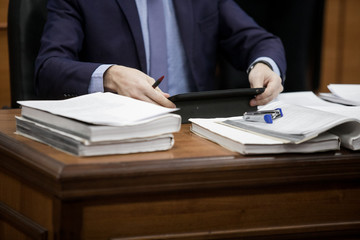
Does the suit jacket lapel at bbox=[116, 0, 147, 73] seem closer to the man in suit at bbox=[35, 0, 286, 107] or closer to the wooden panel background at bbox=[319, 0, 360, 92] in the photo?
the man in suit at bbox=[35, 0, 286, 107]

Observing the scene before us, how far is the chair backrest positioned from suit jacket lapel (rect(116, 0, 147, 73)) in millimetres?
269

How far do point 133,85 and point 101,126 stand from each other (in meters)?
0.42

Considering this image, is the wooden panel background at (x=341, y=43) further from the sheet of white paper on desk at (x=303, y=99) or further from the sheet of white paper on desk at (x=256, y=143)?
the sheet of white paper on desk at (x=256, y=143)

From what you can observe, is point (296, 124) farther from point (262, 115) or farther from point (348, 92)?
point (348, 92)

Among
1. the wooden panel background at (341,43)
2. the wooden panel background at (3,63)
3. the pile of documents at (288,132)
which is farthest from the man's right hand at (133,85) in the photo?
the wooden panel background at (341,43)

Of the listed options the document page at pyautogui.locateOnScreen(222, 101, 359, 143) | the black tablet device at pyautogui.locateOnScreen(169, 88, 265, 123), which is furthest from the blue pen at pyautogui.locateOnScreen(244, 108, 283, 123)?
the black tablet device at pyautogui.locateOnScreen(169, 88, 265, 123)

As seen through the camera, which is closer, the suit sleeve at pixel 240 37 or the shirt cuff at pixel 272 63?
the shirt cuff at pixel 272 63

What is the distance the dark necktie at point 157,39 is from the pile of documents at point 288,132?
2.11 ft

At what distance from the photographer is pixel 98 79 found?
145 centimetres

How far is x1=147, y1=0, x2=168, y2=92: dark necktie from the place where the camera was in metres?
1.79

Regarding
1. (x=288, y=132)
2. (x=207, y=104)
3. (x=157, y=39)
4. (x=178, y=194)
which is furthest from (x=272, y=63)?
(x=178, y=194)

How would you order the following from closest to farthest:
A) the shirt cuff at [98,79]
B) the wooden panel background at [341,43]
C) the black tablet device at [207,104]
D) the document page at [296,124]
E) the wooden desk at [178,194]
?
the wooden desk at [178,194]
the document page at [296,124]
the black tablet device at [207,104]
the shirt cuff at [98,79]
the wooden panel background at [341,43]

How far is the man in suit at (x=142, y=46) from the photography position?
5.00 ft

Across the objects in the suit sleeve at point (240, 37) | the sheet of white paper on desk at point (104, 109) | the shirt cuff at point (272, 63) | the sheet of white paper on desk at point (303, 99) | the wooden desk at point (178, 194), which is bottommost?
the wooden desk at point (178, 194)
